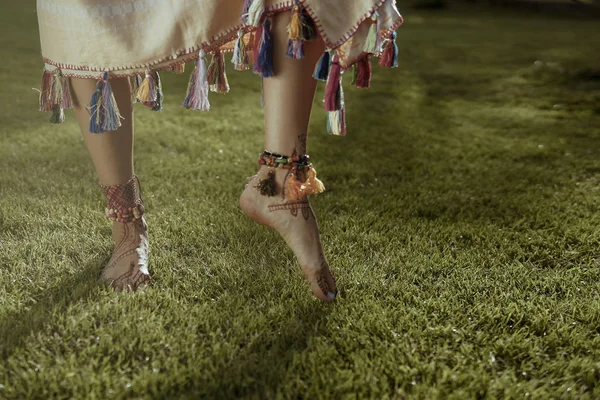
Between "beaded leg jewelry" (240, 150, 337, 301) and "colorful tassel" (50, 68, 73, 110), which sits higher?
"colorful tassel" (50, 68, 73, 110)

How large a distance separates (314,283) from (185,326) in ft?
0.91

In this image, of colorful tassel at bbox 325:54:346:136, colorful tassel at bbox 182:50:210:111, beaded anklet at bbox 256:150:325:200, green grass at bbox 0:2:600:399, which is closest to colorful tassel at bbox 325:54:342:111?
colorful tassel at bbox 325:54:346:136

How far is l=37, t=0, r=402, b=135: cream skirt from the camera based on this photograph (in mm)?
1149

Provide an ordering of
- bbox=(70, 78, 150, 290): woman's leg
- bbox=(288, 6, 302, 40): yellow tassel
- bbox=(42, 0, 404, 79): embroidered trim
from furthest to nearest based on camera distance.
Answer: bbox=(70, 78, 150, 290): woman's leg
bbox=(42, 0, 404, 79): embroidered trim
bbox=(288, 6, 302, 40): yellow tassel

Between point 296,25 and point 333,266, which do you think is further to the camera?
point 333,266

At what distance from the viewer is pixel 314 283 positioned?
1.29m

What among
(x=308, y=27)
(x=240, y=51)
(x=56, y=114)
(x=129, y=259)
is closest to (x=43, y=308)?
(x=129, y=259)

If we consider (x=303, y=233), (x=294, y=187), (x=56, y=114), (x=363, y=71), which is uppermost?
(x=363, y=71)

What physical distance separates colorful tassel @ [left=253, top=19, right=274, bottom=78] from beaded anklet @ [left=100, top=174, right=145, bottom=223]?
46 centimetres

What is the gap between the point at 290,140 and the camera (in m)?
1.24

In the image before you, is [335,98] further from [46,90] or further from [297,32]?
[46,90]

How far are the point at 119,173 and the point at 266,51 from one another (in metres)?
0.48

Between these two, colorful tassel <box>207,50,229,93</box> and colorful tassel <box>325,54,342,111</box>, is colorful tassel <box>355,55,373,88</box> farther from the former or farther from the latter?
colorful tassel <box>207,50,229,93</box>

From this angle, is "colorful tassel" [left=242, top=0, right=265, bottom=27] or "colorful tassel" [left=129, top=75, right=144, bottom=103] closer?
"colorful tassel" [left=242, top=0, right=265, bottom=27]
